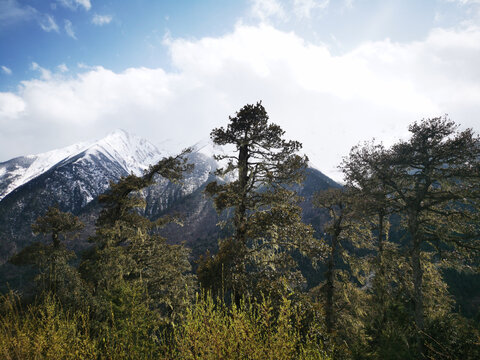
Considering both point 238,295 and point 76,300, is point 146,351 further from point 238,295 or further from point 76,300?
point 76,300

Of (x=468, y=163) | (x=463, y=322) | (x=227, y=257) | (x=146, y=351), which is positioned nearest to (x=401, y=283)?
(x=463, y=322)

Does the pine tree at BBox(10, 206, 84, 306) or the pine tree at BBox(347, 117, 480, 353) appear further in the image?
the pine tree at BBox(10, 206, 84, 306)

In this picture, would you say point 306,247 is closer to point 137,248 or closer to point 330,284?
point 330,284

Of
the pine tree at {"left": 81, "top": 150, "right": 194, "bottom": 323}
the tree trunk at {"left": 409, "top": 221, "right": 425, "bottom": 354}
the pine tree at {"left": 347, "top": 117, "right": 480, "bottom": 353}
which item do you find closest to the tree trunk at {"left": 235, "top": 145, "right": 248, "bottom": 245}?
the pine tree at {"left": 81, "top": 150, "right": 194, "bottom": 323}

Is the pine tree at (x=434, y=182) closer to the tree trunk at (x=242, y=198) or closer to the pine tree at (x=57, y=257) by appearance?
the tree trunk at (x=242, y=198)

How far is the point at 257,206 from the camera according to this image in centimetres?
872

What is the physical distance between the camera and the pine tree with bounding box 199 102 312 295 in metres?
7.62

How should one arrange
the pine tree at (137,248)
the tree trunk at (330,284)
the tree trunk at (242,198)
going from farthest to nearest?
the tree trunk at (330,284), the pine tree at (137,248), the tree trunk at (242,198)

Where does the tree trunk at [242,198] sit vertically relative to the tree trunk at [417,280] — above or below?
above

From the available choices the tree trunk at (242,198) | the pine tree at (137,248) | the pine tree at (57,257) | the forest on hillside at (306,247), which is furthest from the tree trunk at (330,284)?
the pine tree at (57,257)

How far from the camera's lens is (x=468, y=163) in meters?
9.11

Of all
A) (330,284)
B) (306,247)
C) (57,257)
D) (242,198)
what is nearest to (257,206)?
(242,198)

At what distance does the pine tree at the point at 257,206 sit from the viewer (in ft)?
25.0

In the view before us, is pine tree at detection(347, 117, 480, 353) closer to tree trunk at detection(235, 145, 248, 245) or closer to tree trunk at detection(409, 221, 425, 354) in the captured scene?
tree trunk at detection(409, 221, 425, 354)
